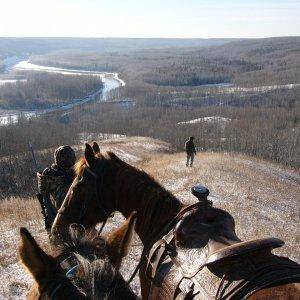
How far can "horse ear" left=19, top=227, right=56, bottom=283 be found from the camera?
6.39 ft

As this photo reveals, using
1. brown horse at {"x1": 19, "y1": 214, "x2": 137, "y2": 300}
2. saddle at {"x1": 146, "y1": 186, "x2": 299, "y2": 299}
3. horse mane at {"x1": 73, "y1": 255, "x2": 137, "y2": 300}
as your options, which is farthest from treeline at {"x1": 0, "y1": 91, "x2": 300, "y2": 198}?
horse mane at {"x1": 73, "y1": 255, "x2": 137, "y2": 300}

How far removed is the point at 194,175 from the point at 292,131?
5279cm

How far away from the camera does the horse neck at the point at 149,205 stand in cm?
433

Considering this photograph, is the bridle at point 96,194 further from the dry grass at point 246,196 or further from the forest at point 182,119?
the forest at point 182,119

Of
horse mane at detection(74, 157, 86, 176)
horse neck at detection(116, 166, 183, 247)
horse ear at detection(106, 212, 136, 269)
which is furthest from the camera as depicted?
horse mane at detection(74, 157, 86, 176)

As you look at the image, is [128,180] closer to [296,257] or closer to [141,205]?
[141,205]

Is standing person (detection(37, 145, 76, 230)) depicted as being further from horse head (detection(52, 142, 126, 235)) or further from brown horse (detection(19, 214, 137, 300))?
brown horse (detection(19, 214, 137, 300))

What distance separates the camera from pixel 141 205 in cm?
445

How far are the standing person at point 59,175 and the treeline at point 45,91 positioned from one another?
102m

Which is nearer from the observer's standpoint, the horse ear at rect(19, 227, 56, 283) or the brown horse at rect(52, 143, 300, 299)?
the horse ear at rect(19, 227, 56, 283)

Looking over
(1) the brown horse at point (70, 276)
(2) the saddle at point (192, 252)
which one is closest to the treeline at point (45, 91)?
(2) the saddle at point (192, 252)

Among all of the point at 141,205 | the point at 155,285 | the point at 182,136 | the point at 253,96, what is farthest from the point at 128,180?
the point at 253,96

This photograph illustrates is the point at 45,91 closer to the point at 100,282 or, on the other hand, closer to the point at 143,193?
the point at 143,193

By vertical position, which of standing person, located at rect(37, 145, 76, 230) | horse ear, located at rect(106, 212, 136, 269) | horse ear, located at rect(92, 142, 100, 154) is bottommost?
standing person, located at rect(37, 145, 76, 230)
